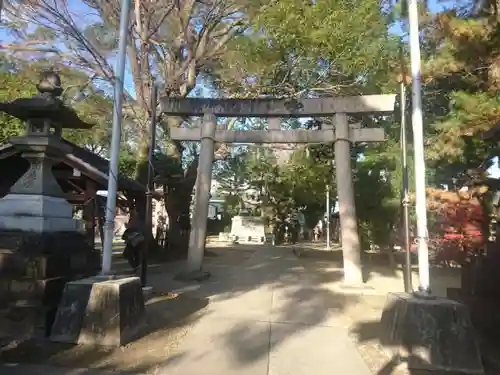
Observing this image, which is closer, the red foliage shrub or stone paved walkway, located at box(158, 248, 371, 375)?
stone paved walkway, located at box(158, 248, 371, 375)

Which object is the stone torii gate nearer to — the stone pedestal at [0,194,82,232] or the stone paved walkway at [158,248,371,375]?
the stone paved walkway at [158,248,371,375]

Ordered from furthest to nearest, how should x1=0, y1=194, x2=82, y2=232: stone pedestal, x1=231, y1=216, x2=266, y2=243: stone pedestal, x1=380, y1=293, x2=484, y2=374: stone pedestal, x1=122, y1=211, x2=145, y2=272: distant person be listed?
x1=231, y1=216, x2=266, y2=243: stone pedestal → x1=122, y1=211, x2=145, y2=272: distant person → x1=0, y1=194, x2=82, y2=232: stone pedestal → x1=380, y1=293, x2=484, y2=374: stone pedestal

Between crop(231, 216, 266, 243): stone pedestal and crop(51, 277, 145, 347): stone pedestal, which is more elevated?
crop(231, 216, 266, 243): stone pedestal

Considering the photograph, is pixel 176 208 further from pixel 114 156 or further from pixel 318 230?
pixel 318 230

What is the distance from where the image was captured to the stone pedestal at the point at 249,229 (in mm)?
33094

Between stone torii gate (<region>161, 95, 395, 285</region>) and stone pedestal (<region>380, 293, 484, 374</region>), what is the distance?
5.58 m

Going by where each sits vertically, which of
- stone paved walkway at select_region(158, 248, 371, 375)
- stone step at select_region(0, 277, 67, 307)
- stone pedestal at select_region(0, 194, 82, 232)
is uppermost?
stone pedestal at select_region(0, 194, 82, 232)

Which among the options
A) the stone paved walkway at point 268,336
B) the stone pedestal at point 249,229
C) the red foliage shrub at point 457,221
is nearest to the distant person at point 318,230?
the stone pedestal at point 249,229

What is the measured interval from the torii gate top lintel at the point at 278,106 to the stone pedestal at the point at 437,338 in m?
6.77

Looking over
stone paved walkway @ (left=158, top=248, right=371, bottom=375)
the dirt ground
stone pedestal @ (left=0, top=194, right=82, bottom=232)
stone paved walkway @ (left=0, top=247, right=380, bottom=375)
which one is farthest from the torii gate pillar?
stone pedestal @ (left=0, top=194, right=82, bottom=232)

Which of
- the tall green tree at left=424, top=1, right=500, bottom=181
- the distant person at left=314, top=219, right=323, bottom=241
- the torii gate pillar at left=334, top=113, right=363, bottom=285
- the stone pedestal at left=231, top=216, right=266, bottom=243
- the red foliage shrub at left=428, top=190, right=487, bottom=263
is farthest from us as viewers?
the distant person at left=314, top=219, right=323, bottom=241

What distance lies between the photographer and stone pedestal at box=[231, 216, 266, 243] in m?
33.1

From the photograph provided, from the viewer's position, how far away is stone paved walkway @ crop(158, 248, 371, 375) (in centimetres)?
521

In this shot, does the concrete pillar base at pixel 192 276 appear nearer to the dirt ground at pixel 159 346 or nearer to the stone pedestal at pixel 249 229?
the dirt ground at pixel 159 346
